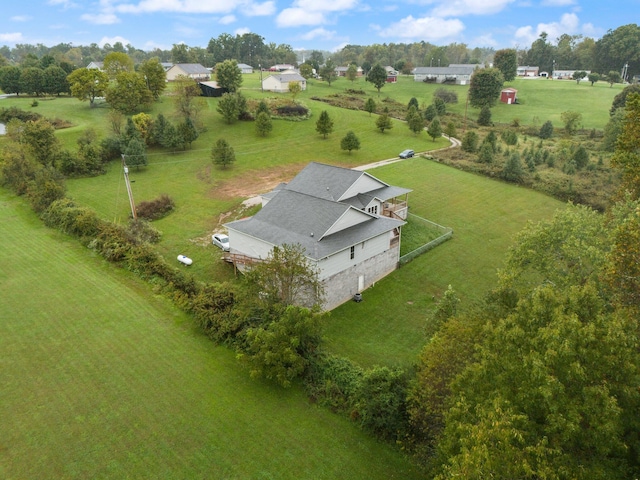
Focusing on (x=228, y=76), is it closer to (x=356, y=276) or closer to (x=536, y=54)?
(x=356, y=276)

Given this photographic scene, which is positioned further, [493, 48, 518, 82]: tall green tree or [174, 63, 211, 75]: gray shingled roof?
[493, 48, 518, 82]: tall green tree

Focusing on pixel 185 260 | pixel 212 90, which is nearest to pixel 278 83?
pixel 212 90

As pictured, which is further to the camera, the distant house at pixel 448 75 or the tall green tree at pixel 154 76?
the distant house at pixel 448 75

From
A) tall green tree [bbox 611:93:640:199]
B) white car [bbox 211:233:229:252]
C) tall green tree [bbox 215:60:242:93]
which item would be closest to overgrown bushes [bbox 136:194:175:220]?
white car [bbox 211:233:229:252]

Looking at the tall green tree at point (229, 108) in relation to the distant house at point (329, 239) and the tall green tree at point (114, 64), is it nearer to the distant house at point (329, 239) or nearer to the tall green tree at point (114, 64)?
the tall green tree at point (114, 64)

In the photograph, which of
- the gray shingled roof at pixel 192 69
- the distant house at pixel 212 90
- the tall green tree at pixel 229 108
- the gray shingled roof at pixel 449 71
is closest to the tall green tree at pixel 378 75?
the gray shingled roof at pixel 449 71

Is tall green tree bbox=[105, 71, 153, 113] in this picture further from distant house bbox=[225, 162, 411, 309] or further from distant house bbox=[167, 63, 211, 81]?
distant house bbox=[225, 162, 411, 309]
